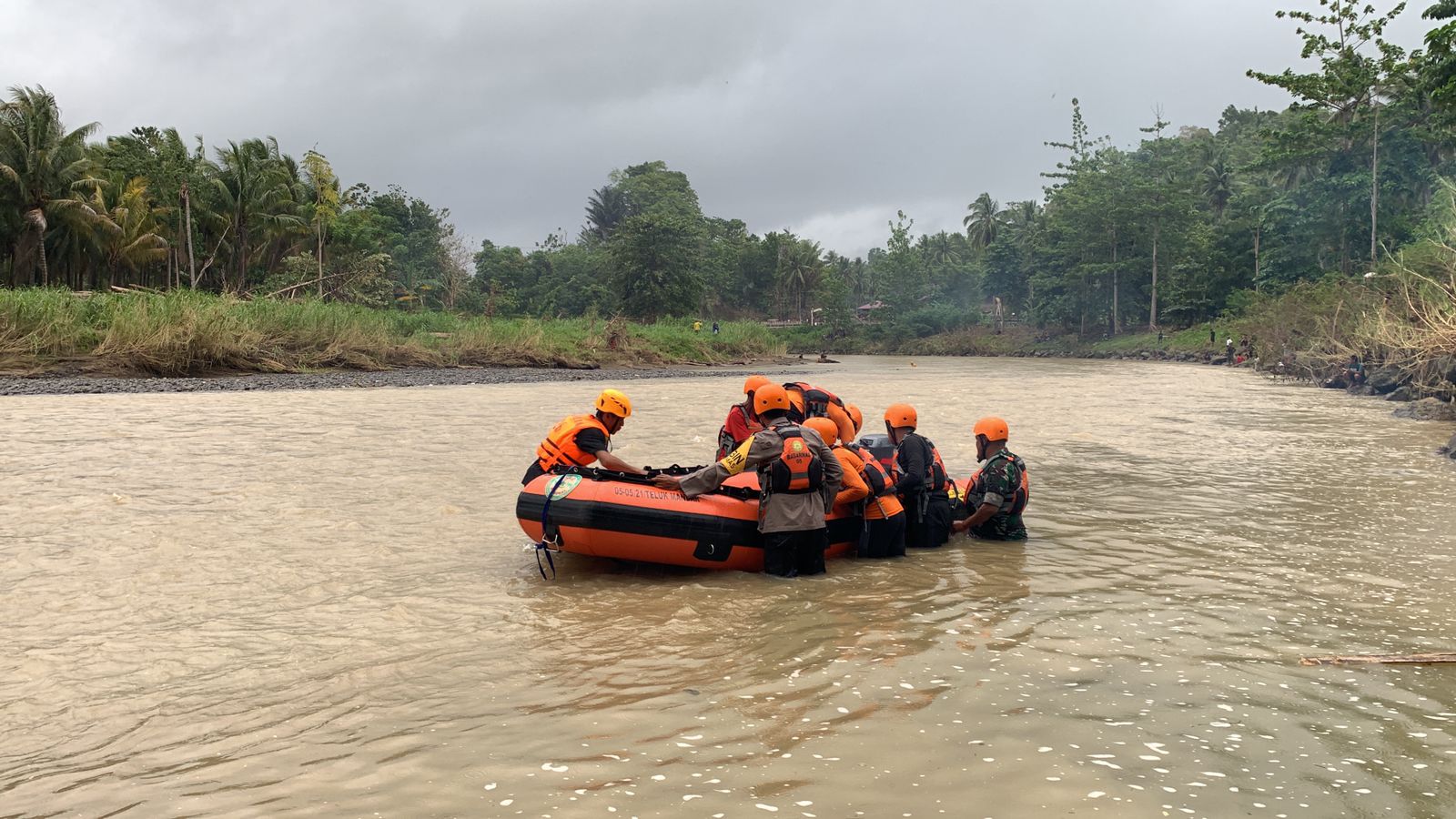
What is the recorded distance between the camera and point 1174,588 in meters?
5.93

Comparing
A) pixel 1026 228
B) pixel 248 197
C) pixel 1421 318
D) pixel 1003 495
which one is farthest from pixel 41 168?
pixel 1026 228

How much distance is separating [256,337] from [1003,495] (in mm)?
22416

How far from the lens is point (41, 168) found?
31938mm

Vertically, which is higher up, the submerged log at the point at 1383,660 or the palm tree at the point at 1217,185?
the palm tree at the point at 1217,185

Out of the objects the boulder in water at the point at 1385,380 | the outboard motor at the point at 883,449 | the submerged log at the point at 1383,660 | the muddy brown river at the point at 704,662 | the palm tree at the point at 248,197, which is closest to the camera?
the muddy brown river at the point at 704,662

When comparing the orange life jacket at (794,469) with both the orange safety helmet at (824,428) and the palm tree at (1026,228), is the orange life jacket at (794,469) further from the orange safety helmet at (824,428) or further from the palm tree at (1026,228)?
the palm tree at (1026,228)

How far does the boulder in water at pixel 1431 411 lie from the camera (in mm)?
16406

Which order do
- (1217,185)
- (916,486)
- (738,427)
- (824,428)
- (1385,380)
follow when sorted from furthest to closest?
(1217,185)
(1385,380)
(738,427)
(916,486)
(824,428)

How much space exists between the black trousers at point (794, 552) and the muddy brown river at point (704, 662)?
12cm

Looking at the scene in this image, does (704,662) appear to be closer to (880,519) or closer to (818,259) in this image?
(880,519)

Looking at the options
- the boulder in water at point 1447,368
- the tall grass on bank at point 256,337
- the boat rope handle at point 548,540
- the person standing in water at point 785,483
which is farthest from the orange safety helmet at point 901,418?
the tall grass on bank at point 256,337

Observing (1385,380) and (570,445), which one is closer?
(570,445)

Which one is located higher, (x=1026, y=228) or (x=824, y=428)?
(x=1026, y=228)

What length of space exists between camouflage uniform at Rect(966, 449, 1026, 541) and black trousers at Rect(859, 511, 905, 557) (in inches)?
30.7
